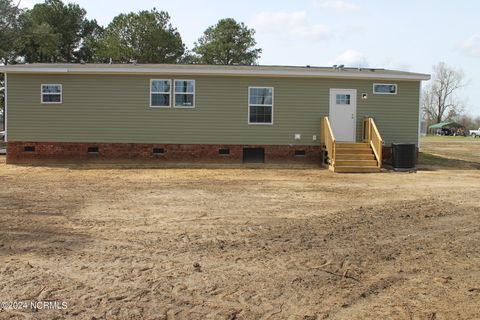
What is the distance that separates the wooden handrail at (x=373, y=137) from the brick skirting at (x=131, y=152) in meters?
2.31

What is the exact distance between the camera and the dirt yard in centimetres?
414

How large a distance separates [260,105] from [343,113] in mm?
2878

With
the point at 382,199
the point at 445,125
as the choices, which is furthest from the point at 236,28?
the point at 445,125

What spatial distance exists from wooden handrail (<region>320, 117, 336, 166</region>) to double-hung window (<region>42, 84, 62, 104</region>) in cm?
895

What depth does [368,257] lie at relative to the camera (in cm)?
556

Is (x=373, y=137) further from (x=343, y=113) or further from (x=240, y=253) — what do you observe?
(x=240, y=253)

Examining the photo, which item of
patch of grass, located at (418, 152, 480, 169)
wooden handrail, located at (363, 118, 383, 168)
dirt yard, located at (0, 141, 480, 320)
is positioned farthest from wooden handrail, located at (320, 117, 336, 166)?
dirt yard, located at (0, 141, 480, 320)

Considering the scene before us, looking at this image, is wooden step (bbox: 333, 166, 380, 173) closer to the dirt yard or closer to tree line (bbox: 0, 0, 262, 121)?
the dirt yard

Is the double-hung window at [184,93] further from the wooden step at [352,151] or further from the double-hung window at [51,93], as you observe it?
the wooden step at [352,151]

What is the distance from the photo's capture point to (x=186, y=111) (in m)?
16.9

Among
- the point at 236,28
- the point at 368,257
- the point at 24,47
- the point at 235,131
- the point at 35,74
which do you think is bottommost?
the point at 368,257

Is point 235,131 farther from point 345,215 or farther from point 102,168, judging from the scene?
point 345,215

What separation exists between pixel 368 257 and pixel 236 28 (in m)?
38.5

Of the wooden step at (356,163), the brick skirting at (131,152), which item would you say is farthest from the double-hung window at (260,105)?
the wooden step at (356,163)
